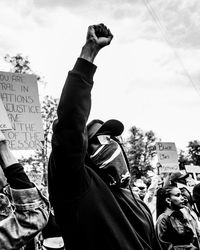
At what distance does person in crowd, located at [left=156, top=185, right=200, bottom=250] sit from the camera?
5.02 metres

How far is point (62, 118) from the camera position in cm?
156

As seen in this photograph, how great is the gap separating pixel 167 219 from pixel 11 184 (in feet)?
13.4

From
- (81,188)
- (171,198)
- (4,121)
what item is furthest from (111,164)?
(171,198)

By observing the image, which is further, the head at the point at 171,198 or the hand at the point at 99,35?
the head at the point at 171,198

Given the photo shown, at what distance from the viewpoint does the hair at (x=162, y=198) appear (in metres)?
5.61

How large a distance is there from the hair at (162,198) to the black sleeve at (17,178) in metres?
4.31

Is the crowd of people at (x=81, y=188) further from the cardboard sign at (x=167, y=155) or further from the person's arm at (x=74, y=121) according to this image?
the cardboard sign at (x=167, y=155)

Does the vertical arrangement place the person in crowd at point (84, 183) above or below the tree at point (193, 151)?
below

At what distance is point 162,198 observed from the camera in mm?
5648

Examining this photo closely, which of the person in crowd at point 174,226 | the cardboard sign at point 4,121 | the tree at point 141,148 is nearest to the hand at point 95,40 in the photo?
the cardboard sign at point 4,121

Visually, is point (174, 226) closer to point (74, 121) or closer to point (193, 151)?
point (74, 121)

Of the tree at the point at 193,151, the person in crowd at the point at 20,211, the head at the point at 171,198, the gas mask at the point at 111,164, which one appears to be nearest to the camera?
the person in crowd at the point at 20,211

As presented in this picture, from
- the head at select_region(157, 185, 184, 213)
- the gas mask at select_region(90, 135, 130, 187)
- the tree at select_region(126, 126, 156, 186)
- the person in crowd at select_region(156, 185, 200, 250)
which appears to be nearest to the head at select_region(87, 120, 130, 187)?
the gas mask at select_region(90, 135, 130, 187)

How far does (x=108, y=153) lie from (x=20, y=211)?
0.59m
